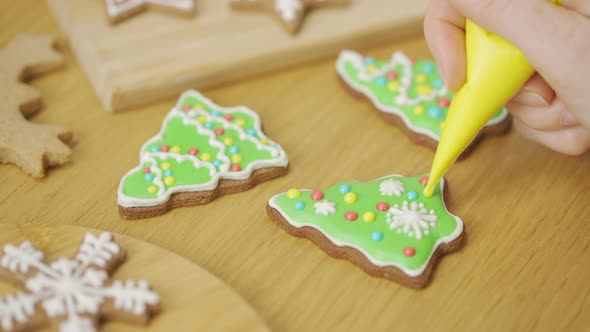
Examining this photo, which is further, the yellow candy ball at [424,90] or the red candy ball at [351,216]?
the yellow candy ball at [424,90]

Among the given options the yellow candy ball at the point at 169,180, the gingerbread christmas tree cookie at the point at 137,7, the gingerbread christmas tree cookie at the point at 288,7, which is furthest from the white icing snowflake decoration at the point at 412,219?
the gingerbread christmas tree cookie at the point at 137,7

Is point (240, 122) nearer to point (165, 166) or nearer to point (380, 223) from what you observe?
point (165, 166)

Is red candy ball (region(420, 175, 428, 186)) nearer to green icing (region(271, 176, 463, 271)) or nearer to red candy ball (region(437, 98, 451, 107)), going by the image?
green icing (region(271, 176, 463, 271))

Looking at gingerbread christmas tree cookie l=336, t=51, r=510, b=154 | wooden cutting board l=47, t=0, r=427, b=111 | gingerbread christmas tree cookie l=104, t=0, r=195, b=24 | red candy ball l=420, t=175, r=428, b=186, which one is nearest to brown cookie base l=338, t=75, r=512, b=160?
gingerbread christmas tree cookie l=336, t=51, r=510, b=154

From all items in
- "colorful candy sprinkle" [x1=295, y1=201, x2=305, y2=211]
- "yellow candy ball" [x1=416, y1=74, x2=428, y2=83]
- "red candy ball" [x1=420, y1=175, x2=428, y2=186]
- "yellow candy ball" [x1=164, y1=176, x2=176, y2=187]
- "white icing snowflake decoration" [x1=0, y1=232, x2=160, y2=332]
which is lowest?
"red candy ball" [x1=420, y1=175, x2=428, y2=186]

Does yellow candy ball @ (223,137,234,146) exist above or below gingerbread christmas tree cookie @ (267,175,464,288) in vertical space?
above

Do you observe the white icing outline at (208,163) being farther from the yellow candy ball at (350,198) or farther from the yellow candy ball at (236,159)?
the yellow candy ball at (350,198)

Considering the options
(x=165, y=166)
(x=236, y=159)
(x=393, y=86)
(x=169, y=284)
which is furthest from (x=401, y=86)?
(x=169, y=284)

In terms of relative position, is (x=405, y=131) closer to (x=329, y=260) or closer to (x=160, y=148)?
(x=329, y=260)
